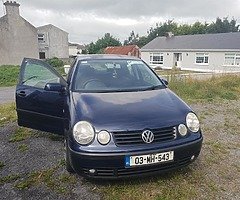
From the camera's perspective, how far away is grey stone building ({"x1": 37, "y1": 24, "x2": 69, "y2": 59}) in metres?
40.4

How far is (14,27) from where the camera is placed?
3091 centimetres

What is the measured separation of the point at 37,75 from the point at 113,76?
1576mm

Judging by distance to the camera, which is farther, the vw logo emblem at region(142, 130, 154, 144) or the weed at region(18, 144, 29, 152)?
the weed at region(18, 144, 29, 152)

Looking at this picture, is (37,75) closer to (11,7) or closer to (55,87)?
(55,87)

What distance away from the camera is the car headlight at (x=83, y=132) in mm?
2676

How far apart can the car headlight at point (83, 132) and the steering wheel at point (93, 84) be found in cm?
100

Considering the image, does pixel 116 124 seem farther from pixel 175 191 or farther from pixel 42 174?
pixel 42 174

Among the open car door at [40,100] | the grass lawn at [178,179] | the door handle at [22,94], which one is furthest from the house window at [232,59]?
the door handle at [22,94]

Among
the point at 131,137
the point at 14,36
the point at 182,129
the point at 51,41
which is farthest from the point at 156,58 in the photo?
the point at 131,137

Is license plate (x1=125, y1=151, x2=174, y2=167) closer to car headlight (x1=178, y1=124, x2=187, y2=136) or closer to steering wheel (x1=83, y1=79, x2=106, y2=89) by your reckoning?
car headlight (x1=178, y1=124, x2=187, y2=136)

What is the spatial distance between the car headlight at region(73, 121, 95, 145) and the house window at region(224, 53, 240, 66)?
26.6 metres

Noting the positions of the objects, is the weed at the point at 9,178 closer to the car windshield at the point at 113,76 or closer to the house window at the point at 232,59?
the car windshield at the point at 113,76

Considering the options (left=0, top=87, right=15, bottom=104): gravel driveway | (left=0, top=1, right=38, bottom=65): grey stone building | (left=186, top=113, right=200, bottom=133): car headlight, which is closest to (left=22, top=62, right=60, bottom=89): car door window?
(left=186, top=113, right=200, bottom=133): car headlight

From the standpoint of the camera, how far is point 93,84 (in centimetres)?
371
